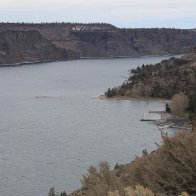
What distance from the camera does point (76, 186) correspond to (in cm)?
2525

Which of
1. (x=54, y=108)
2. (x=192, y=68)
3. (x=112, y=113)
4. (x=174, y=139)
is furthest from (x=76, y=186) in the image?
(x=192, y=68)

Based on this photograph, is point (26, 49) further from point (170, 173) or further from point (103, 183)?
point (170, 173)

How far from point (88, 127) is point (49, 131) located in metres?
3.34

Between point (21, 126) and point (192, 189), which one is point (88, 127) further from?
point (192, 189)

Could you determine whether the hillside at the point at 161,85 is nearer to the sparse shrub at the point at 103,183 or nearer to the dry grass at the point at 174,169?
the sparse shrub at the point at 103,183

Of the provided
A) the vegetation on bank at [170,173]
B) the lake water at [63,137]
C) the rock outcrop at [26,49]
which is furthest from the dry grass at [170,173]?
the rock outcrop at [26,49]

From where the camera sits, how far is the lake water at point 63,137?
2725cm

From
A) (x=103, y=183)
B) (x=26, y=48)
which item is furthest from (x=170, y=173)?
(x=26, y=48)

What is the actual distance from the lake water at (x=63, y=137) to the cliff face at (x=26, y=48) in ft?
294

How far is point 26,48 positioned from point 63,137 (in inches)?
5130

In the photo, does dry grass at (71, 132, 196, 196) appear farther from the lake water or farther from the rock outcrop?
the rock outcrop

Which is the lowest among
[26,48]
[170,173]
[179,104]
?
[26,48]

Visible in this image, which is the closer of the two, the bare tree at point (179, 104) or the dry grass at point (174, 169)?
the dry grass at point (174, 169)

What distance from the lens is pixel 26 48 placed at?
168 m
